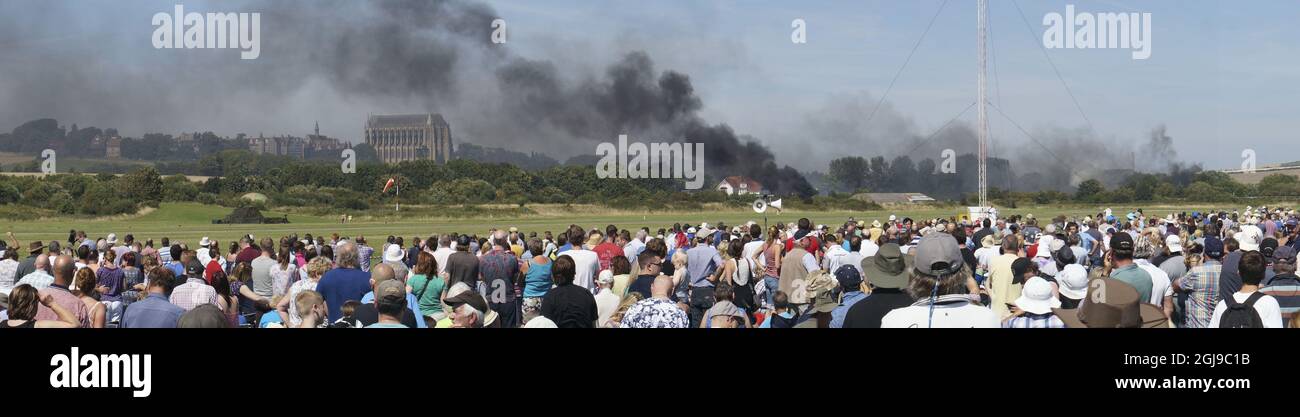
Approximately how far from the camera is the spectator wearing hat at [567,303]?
7.78 metres

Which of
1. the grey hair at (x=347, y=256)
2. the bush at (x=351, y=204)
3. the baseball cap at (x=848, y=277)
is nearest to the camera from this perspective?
the baseball cap at (x=848, y=277)

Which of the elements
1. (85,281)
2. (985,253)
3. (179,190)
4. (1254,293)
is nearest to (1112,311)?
(1254,293)

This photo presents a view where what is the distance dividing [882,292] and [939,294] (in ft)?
1.37

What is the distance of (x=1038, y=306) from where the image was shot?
6.15m

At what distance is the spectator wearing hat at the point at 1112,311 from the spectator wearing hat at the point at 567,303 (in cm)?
324

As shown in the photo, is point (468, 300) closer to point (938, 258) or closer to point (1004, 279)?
point (938, 258)

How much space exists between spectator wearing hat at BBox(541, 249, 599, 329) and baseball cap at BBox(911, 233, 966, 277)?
3.02m

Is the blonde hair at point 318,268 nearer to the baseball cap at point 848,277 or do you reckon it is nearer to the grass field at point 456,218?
the baseball cap at point 848,277

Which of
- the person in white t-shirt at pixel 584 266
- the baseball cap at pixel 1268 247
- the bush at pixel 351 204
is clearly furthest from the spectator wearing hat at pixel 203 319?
the bush at pixel 351 204

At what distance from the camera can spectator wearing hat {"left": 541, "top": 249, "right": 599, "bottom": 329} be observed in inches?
306
